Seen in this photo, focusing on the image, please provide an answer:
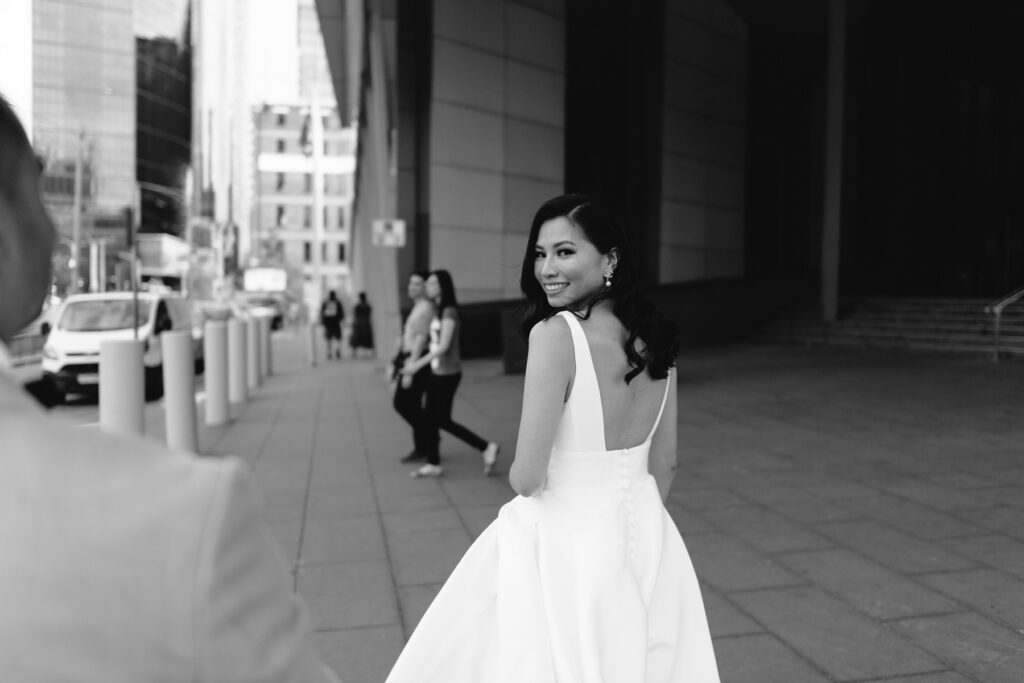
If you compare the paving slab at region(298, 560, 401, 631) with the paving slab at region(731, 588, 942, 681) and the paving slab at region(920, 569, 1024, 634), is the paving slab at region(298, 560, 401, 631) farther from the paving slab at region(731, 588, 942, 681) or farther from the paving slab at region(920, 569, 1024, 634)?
the paving slab at region(920, 569, 1024, 634)

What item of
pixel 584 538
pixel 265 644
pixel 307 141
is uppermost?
pixel 307 141

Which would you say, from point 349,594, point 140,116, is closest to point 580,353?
point 349,594

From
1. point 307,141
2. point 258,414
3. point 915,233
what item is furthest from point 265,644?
point 307,141

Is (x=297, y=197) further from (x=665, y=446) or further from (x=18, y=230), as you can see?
(x=18, y=230)

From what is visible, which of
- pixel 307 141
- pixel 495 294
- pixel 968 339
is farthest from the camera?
pixel 307 141

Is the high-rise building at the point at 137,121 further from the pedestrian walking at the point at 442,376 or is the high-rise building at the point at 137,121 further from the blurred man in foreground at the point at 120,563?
the blurred man in foreground at the point at 120,563

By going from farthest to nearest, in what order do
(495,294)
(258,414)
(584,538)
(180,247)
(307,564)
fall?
(180,247)
(495,294)
(258,414)
(307,564)
(584,538)

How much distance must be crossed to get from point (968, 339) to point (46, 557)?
2030cm

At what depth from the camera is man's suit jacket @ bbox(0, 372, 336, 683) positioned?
69 cm

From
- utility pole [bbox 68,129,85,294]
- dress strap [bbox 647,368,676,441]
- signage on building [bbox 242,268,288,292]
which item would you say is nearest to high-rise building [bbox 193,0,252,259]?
signage on building [bbox 242,268,288,292]

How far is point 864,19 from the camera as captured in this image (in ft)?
89.1

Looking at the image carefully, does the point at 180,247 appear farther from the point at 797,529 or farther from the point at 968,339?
the point at 797,529

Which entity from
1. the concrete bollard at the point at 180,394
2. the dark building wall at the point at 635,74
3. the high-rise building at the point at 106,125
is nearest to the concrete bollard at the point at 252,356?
the concrete bollard at the point at 180,394

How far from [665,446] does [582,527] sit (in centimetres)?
45
